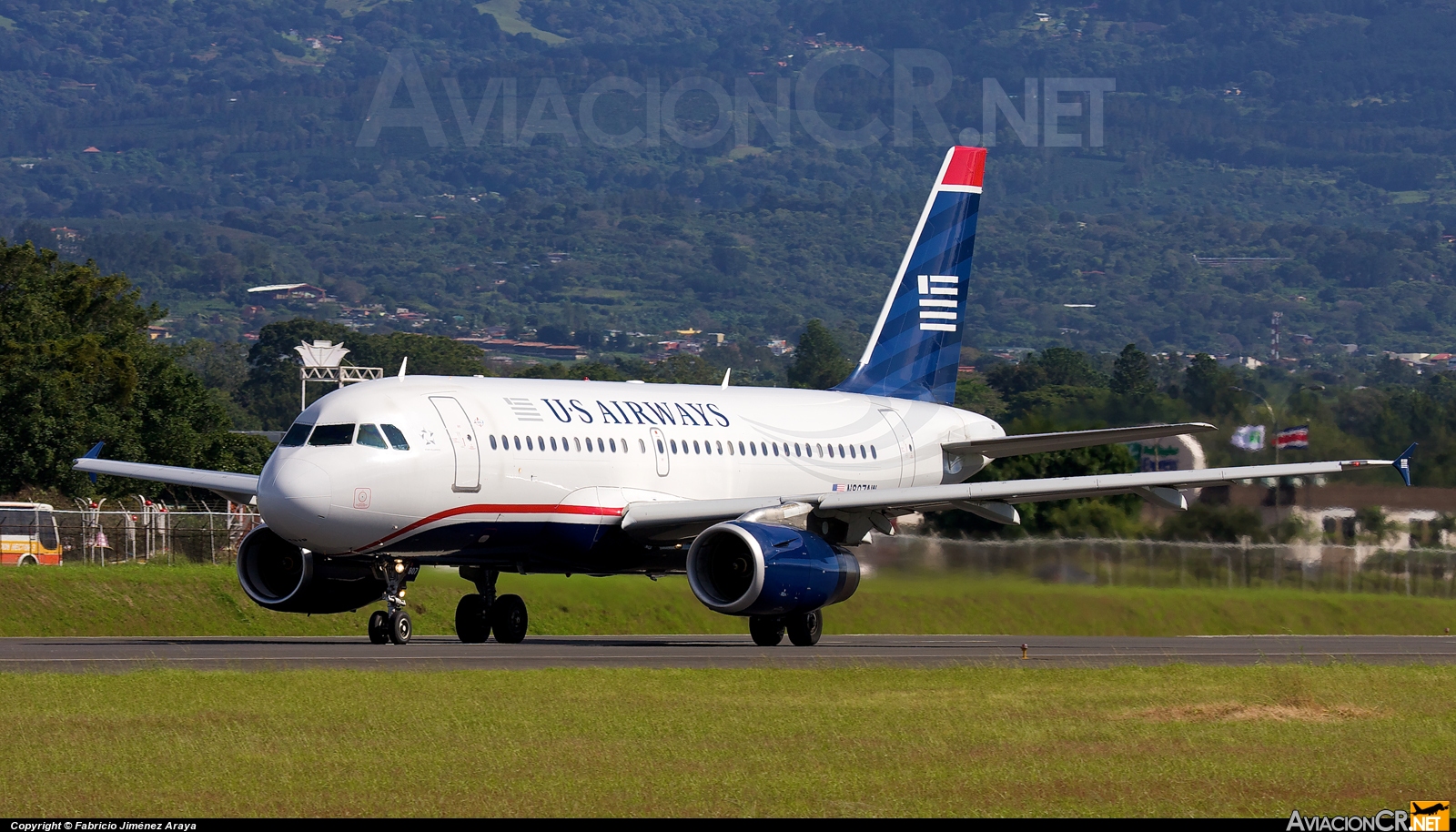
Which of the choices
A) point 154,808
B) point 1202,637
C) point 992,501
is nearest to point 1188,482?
point 992,501

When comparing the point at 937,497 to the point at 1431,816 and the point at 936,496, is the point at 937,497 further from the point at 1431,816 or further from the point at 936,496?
the point at 1431,816

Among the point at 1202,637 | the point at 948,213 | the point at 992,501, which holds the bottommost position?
the point at 1202,637

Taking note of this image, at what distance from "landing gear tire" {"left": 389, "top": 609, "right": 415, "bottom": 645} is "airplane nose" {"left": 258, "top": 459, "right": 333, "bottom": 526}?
2358mm

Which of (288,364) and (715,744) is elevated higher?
(288,364)

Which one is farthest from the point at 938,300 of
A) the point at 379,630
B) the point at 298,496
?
the point at 298,496

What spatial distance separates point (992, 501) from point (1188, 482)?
121 inches

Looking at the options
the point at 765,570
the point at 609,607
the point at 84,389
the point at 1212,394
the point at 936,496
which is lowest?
the point at 609,607

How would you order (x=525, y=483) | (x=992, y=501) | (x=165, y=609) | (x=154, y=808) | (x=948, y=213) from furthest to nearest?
1. (x=948, y=213)
2. (x=165, y=609)
3. (x=992, y=501)
4. (x=525, y=483)
5. (x=154, y=808)

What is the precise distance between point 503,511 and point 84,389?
134 ft

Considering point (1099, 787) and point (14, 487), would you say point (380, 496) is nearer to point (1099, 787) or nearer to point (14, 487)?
point (1099, 787)

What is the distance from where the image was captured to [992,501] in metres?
32.4

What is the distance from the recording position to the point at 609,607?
38188mm

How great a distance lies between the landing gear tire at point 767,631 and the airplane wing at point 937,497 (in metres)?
1.72

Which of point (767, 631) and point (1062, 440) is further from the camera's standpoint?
point (1062, 440)
